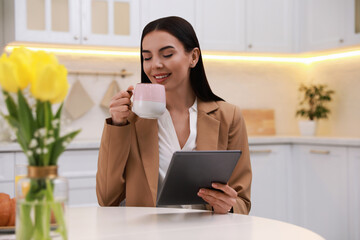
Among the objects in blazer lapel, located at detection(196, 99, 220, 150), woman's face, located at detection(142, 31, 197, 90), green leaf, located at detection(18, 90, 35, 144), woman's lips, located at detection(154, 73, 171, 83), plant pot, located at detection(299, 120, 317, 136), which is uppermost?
woman's face, located at detection(142, 31, 197, 90)

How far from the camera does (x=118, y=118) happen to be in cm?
155

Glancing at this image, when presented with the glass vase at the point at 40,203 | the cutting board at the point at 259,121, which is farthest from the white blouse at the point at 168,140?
the cutting board at the point at 259,121

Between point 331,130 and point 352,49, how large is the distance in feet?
2.37

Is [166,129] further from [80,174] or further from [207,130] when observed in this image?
[80,174]

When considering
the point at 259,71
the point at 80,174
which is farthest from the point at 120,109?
the point at 259,71

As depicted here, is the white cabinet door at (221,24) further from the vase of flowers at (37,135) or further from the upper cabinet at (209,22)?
the vase of flowers at (37,135)

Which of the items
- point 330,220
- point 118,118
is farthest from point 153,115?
point 330,220

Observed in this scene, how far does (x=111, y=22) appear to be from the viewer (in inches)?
137

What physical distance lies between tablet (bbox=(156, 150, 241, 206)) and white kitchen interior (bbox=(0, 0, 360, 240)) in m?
1.83

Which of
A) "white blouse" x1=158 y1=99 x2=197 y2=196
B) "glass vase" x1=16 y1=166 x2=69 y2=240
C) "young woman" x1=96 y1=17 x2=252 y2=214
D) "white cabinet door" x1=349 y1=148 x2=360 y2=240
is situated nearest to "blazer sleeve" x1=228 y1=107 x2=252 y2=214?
"young woman" x1=96 y1=17 x2=252 y2=214

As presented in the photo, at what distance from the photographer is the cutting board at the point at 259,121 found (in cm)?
415

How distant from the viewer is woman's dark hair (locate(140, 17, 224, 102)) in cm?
181

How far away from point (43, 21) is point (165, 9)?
89 centimetres

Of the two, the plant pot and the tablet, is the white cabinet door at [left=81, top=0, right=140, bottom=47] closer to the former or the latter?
the plant pot
